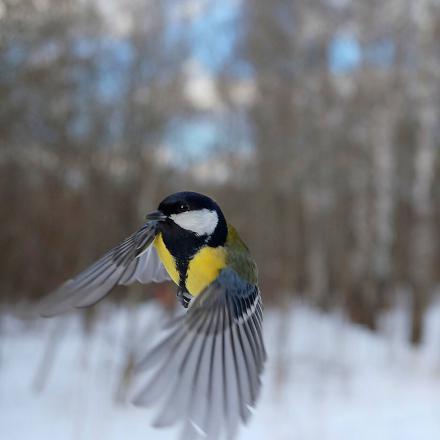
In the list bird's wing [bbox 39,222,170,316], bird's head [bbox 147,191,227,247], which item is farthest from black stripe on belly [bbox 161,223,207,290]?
bird's wing [bbox 39,222,170,316]

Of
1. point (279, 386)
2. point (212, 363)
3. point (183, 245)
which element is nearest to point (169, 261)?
point (183, 245)

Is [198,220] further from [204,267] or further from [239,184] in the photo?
[239,184]

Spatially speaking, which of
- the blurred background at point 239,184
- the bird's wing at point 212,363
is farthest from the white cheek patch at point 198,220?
the blurred background at point 239,184

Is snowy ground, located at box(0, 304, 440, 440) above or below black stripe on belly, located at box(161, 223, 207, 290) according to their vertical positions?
below

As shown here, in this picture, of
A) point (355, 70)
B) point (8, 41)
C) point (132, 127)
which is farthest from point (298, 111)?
point (8, 41)

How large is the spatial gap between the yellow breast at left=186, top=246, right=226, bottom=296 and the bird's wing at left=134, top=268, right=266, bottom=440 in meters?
0.01

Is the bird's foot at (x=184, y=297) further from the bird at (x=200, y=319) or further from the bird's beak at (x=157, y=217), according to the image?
the bird's beak at (x=157, y=217)

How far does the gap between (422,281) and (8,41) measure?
21.3 feet

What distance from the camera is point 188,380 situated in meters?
0.71

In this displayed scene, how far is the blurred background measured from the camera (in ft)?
15.1

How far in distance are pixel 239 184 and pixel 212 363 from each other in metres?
6.14

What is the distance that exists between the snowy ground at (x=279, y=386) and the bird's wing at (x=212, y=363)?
3479 millimetres

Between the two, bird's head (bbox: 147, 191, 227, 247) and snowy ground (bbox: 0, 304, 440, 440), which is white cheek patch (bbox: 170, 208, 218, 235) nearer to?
bird's head (bbox: 147, 191, 227, 247)

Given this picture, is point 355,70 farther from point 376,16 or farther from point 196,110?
point 196,110
